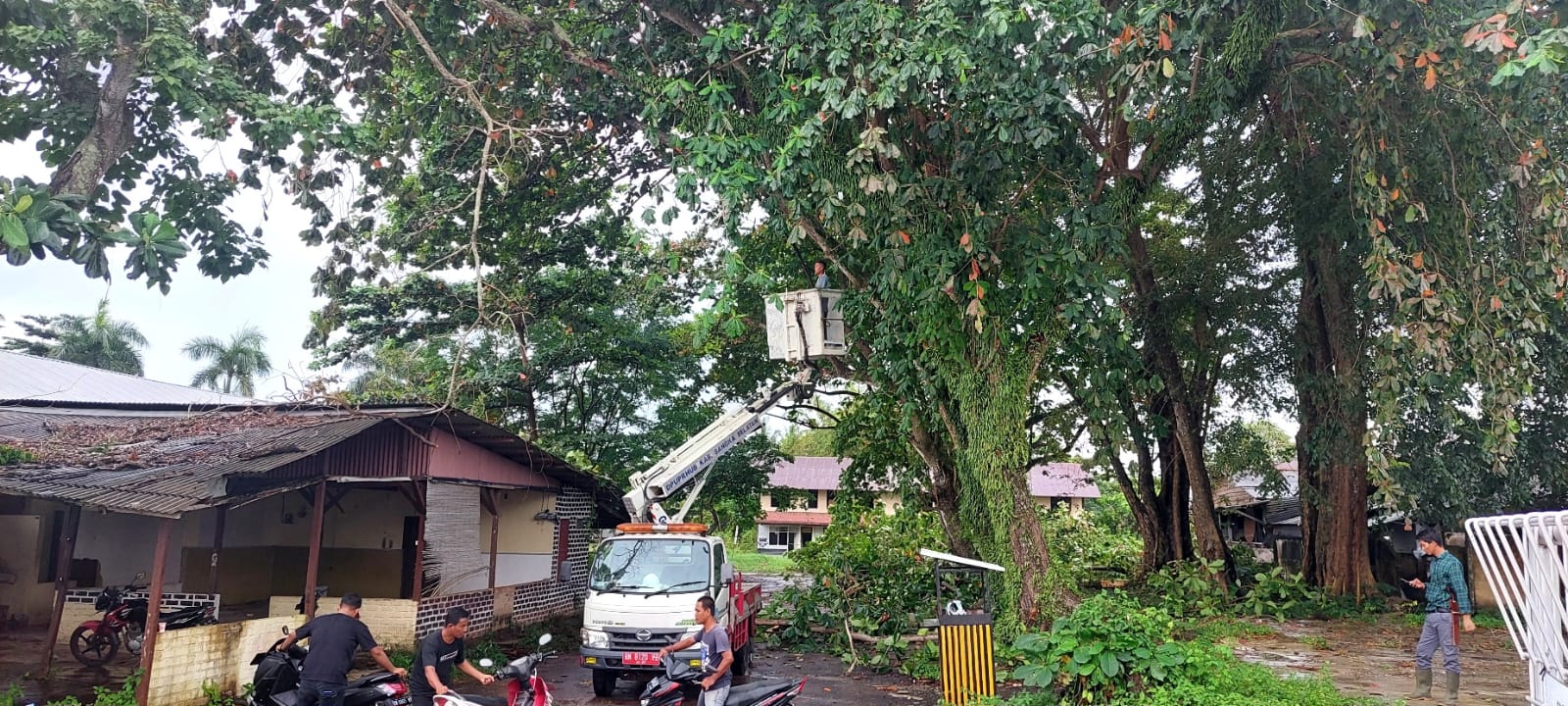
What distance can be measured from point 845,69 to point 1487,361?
7.10 meters

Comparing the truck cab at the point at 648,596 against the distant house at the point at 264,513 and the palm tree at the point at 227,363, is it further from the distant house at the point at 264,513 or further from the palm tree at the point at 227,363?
the palm tree at the point at 227,363

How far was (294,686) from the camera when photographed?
307 inches

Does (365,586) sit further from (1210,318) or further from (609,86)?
(1210,318)

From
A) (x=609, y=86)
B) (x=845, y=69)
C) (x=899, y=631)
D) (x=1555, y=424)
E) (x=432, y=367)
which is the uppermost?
(x=609, y=86)

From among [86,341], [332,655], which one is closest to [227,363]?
[86,341]

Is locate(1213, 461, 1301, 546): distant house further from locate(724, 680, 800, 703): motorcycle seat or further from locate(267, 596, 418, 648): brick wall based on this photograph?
locate(267, 596, 418, 648): brick wall

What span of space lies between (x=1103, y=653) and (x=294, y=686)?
22.8 feet

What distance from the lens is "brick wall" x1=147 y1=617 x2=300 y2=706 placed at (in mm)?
8836

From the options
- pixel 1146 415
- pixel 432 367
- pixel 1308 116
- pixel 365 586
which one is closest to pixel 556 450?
pixel 432 367

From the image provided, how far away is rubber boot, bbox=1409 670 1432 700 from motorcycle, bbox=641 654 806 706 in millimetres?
5910

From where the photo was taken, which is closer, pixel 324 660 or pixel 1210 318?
pixel 324 660

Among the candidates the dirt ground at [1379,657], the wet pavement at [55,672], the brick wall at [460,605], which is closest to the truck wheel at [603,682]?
the brick wall at [460,605]

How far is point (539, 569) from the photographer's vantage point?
16.8 metres

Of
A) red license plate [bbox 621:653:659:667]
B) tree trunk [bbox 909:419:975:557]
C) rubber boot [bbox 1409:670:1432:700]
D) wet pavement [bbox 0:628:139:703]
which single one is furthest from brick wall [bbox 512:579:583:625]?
rubber boot [bbox 1409:670:1432:700]
